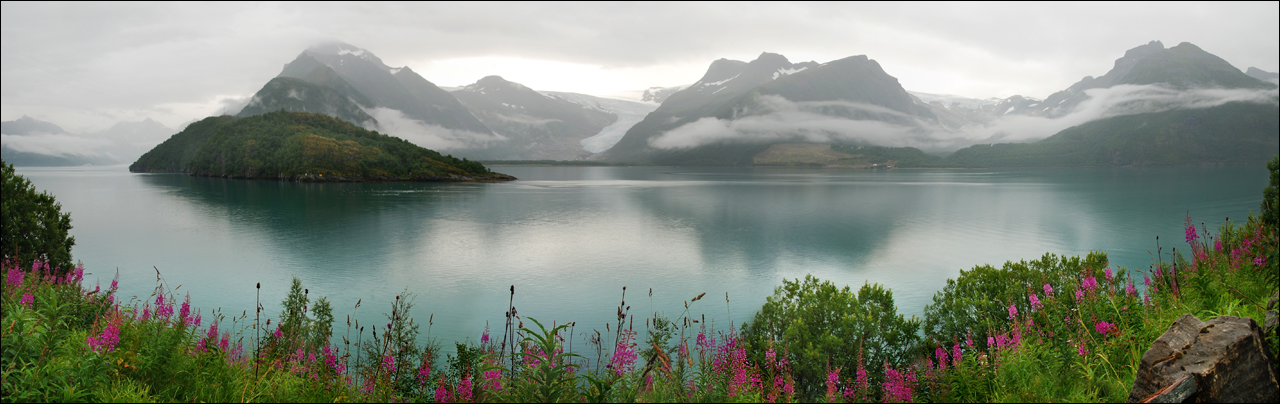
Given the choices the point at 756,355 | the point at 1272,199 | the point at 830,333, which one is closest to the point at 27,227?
the point at 756,355

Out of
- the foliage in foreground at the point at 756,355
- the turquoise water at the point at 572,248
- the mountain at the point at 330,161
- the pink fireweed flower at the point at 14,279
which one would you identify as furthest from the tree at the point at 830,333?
the mountain at the point at 330,161

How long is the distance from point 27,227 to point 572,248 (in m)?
27.0

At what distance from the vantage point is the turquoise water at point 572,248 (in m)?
25.2

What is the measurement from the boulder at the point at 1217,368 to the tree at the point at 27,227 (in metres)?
27.0

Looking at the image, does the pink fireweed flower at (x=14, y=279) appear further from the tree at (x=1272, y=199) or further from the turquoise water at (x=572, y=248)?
the tree at (x=1272, y=199)

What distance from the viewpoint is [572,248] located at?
40.5 metres

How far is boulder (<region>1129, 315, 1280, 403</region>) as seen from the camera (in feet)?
21.8

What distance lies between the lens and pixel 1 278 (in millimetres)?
14164

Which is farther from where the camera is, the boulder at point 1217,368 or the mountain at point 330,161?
the mountain at point 330,161

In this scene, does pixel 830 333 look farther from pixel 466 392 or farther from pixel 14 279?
pixel 14 279

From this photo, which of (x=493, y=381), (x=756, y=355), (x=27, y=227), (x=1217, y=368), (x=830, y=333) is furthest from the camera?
(x=27, y=227)

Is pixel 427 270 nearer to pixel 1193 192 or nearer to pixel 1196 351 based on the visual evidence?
pixel 1196 351

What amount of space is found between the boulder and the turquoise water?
14565mm

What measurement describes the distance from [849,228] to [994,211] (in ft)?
94.5
